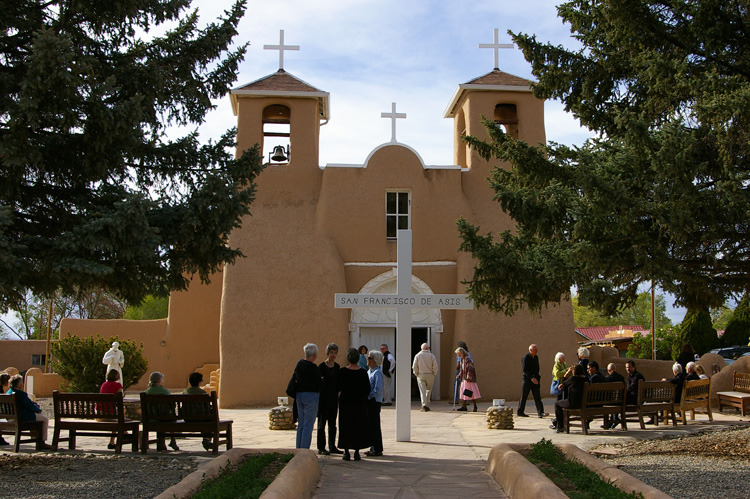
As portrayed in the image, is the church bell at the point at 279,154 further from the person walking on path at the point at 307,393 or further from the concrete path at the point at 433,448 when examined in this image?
the person walking on path at the point at 307,393

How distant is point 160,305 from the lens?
48.5 meters

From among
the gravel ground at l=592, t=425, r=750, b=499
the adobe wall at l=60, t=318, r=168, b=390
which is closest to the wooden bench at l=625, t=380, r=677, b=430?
the gravel ground at l=592, t=425, r=750, b=499

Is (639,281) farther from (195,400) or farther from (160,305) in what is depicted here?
(160,305)

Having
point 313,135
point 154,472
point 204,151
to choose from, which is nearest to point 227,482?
point 154,472

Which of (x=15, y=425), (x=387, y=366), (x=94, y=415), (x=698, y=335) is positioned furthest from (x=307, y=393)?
(x=698, y=335)

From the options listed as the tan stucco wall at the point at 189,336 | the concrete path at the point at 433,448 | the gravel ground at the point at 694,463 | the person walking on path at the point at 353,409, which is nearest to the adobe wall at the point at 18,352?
the tan stucco wall at the point at 189,336

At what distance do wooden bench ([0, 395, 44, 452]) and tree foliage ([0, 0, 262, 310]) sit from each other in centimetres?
167

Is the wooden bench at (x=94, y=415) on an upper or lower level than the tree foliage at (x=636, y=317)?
lower

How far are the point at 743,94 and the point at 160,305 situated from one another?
45005 mm

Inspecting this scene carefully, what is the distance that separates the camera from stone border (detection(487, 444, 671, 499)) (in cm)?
619

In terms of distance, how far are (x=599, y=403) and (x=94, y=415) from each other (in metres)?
8.16

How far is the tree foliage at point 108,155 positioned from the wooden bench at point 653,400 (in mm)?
7686

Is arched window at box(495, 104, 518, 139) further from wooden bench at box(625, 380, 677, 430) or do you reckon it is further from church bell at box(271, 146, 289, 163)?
wooden bench at box(625, 380, 677, 430)

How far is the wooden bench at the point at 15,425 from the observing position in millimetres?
10242
